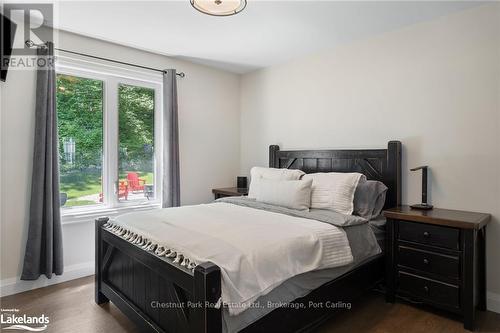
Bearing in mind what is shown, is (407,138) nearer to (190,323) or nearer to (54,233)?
(190,323)

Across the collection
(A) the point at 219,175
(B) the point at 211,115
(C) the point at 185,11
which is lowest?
(A) the point at 219,175

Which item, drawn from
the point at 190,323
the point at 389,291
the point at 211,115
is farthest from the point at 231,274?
the point at 211,115

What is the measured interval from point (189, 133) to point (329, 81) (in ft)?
6.19

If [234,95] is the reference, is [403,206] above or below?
below

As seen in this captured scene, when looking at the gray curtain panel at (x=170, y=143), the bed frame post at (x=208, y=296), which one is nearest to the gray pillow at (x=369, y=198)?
the bed frame post at (x=208, y=296)

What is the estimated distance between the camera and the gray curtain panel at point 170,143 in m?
3.55

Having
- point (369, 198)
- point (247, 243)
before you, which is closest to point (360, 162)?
point (369, 198)

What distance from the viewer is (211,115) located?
4.18 metres

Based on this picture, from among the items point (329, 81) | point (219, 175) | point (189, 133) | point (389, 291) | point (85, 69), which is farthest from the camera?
point (219, 175)

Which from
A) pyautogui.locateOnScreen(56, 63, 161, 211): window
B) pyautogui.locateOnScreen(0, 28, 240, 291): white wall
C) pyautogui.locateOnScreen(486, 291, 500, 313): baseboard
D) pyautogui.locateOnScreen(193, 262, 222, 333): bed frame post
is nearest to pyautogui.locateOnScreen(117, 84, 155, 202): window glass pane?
pyautogui.locateOnScreen(56, 63, 161, 211): window

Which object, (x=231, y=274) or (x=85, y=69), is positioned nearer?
(x=231, y=274)

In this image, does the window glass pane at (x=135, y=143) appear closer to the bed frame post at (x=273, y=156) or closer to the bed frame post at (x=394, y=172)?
the bed frame post at (x=273, y=156)

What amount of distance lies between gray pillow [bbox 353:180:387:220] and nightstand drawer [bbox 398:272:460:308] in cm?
55
